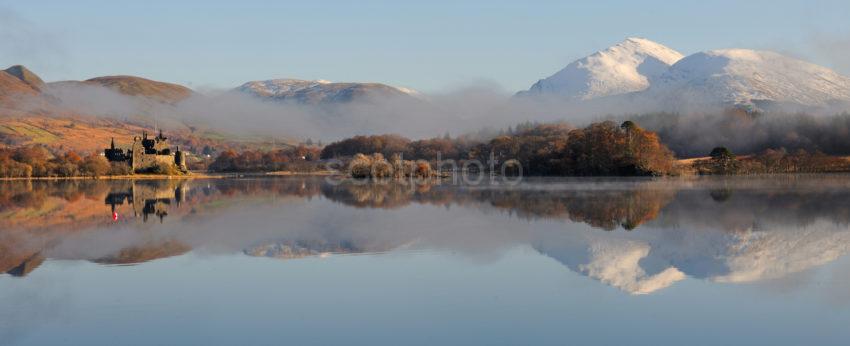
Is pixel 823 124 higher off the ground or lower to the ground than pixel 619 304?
higher

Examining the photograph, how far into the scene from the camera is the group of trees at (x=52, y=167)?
84.4 meters

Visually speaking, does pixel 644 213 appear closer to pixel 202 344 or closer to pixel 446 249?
pixel 446 249

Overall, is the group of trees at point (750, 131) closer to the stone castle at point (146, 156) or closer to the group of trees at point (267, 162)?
the group of trees at point (267, 162)

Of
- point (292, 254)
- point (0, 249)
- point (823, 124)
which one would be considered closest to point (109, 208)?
point (0, 249)

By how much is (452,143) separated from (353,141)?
23023 mm

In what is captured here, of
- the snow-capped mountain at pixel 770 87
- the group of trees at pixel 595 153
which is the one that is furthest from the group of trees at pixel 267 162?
the snow-capped mountain at pixel 770 87

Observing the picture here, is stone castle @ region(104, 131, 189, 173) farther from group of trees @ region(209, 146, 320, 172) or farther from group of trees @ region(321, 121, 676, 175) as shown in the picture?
group of trees @ region(321, 121, 676, 175)

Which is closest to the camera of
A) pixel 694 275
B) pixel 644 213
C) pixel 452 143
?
pixel 694 275

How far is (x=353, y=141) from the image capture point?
15050 centimetres

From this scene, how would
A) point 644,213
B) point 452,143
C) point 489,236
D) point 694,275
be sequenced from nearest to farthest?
point 694,275 < point 489,236 < point 644,213 < point 452,143

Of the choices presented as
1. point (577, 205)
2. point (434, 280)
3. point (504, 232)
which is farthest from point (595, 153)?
point (434, 280)

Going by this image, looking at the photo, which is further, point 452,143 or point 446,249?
point 452,143

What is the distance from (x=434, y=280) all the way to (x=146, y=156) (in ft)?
303

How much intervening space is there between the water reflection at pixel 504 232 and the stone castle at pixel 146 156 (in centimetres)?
6472
